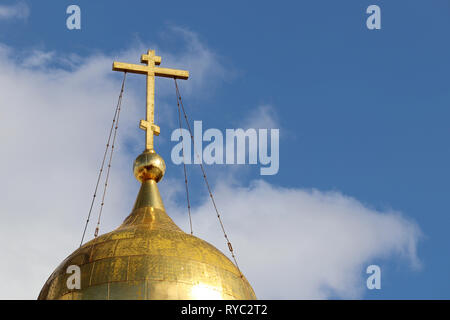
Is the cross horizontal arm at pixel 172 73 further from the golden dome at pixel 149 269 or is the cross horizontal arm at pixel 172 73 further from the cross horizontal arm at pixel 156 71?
the golden dome at pixel 149 269

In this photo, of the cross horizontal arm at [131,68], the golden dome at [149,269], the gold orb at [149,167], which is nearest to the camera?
the golden dome at [149,269]

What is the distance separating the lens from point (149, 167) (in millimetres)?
24094

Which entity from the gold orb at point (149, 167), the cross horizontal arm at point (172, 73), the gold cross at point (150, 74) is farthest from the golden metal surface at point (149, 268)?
the cross horizontal arm at point (172, 73)

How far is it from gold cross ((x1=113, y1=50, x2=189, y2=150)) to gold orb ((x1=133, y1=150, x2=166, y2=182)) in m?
0.33

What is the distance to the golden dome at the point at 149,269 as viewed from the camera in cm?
2052

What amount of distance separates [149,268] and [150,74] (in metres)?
5.94

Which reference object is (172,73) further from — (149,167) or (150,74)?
(149,167)

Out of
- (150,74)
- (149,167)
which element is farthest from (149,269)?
(150,74)

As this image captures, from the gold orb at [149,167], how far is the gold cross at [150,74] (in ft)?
1.09
